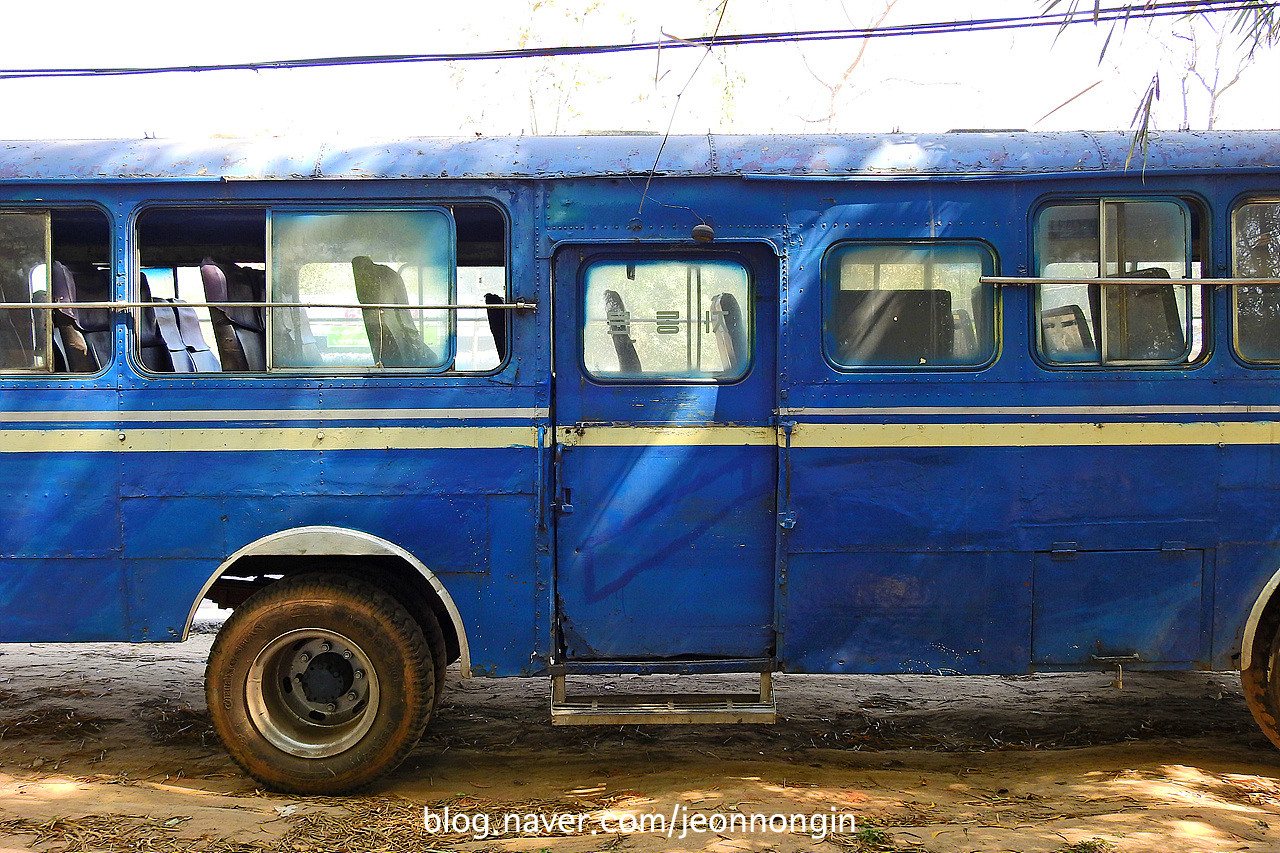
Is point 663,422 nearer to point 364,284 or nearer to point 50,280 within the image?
point 364,284

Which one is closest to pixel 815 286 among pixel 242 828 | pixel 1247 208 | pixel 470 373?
pixel 470 373

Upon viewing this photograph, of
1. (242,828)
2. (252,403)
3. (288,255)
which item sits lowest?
(242,828)

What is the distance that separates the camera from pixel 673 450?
4199mm

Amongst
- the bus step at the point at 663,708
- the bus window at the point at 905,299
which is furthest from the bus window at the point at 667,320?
the bus step at the point at 663,708

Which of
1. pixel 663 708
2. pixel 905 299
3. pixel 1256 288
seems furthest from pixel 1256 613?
pixel 663 708

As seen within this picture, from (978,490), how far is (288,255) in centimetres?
343

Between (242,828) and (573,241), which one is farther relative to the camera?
(573,241)

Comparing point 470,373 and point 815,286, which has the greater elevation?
point 815,286

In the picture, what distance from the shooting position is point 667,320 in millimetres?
4250

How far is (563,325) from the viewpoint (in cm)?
424

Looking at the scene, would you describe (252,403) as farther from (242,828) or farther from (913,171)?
(913,171)

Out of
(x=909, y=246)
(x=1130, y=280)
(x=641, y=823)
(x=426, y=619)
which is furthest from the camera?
(x=426, y=619)

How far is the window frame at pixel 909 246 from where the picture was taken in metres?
4.19

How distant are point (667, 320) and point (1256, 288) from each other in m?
2.74
